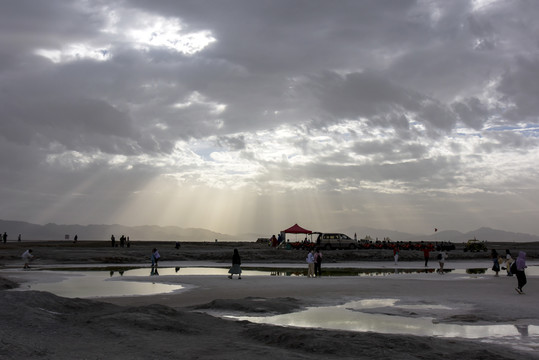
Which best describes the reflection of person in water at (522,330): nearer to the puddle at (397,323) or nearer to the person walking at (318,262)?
the puddle at (397,323)

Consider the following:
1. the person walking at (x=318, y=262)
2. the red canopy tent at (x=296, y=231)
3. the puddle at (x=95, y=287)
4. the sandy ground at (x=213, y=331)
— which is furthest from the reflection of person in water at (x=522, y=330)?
the red canopy tent at (x=296, y=231)

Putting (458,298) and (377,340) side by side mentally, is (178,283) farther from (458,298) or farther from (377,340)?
(377,340)

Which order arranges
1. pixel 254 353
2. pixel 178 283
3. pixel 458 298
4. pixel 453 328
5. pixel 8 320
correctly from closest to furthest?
pixel 254 353 < pixel 8 320 < pixel 453 328 < pixel 458 298 < pixel 178 283

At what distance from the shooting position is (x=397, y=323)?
15.2 meters

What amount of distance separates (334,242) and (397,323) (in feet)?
183

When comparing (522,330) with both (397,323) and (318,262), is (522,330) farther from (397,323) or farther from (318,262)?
(318,262)

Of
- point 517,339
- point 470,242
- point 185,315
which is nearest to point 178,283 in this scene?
point 185,315

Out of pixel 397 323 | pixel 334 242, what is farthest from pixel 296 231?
pixel 397 323

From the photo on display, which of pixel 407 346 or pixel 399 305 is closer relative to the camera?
pixel 407 346

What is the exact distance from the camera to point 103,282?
28703 mm

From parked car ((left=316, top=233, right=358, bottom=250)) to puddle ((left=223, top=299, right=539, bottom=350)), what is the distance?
51542mm

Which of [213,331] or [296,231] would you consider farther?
[296,231]

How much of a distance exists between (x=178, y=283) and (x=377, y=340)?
18147 mm

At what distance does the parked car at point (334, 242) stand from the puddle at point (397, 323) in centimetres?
5154
